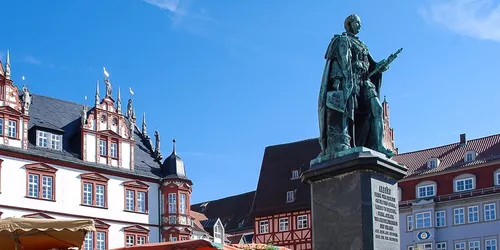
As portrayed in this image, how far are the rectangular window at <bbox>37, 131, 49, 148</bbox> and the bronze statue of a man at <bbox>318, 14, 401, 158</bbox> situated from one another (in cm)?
2806

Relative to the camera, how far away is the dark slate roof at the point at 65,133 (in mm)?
37188

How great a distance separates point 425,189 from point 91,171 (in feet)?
69.8

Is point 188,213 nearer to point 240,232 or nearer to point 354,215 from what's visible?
point 240,232

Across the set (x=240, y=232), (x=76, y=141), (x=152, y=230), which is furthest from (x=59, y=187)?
(x=240, y=232)

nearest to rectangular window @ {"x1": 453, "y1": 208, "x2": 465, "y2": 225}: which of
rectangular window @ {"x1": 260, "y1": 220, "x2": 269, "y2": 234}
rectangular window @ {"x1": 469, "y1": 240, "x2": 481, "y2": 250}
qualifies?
rectangular window @ {"x1": 469, "y1": 240, "x2": 481, "y2": 250}

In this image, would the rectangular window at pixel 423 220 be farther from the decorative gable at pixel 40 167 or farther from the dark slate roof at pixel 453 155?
the decorative gable at pixel 40 167

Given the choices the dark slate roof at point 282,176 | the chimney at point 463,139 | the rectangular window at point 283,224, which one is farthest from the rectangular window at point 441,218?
the rectangular window at point 283,224

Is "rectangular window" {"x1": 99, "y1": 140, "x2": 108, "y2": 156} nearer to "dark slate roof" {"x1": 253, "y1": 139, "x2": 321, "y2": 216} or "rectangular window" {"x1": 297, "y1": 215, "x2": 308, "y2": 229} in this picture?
"dark slate roof" {"x1": 253, "y1": 139, "x2": 321, "y2": 216}

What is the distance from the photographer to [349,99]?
428 inches

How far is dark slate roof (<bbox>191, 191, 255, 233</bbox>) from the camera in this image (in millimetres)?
65062

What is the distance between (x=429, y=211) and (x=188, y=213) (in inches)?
604

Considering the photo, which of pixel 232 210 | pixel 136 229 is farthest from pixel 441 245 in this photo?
pixel 232 210

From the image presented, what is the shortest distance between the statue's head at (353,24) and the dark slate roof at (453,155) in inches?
1492

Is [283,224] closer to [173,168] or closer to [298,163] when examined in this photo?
[298,163]
